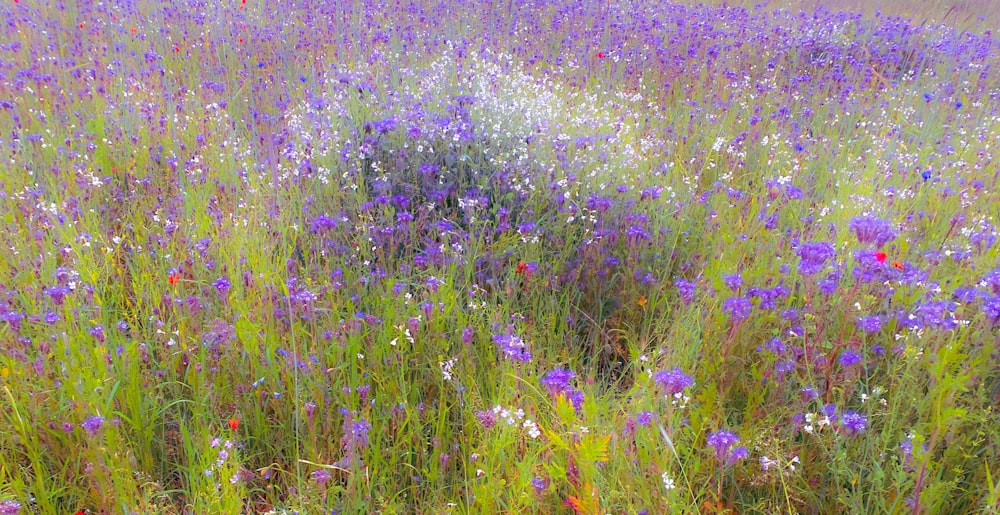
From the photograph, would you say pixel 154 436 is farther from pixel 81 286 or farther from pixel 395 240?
pixel 395 240

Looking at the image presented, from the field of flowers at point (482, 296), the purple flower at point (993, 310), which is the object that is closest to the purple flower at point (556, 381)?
the field of flowers at point (482, 296)

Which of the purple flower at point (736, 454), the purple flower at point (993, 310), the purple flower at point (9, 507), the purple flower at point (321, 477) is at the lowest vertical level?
the purple flower at point (321, 477)

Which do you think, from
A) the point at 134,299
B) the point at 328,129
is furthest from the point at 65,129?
the point at 134,299

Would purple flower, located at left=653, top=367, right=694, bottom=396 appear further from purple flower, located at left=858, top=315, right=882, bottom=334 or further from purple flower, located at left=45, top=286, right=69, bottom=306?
purple flower, located at left=45, top=286, right=69, bottom=306

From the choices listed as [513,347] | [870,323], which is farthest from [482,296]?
[870,323]

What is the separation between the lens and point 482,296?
104 inches

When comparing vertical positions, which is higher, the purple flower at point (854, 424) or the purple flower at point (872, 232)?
the purple flower at point (872, 232)

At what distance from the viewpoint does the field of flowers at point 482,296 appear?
5.82 ft

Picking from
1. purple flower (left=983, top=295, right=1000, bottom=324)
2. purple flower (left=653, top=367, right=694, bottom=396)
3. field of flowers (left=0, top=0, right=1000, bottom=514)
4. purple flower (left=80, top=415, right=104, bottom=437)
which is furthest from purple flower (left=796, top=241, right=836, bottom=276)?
purple flower (left=80, top=415, right=104, bottom=437)

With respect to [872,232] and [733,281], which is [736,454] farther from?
[872,232]

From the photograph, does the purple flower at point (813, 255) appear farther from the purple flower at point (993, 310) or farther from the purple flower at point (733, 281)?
the purple flower at point (993, 310)

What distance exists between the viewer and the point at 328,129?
3791mm

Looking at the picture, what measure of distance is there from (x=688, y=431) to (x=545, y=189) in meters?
1.76

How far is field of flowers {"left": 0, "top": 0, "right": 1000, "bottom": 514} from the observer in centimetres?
177
